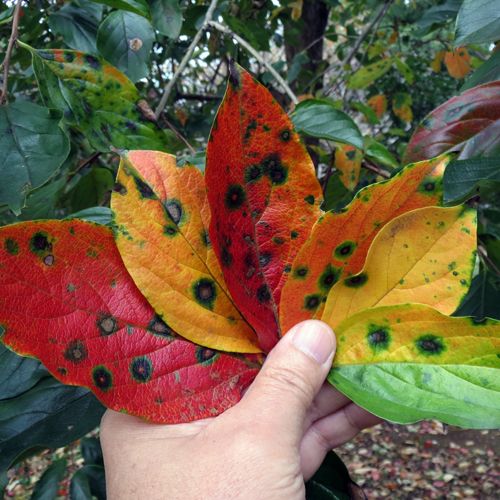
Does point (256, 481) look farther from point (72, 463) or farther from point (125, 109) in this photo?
point (72, 463)

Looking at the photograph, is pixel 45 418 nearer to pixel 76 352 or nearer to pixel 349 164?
pixel 76 352

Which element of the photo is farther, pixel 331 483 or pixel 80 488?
pixel 80 488

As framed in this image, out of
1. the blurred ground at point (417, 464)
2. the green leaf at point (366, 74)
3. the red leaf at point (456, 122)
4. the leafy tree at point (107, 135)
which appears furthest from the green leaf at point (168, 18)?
the blurred ground at point (417, 464)

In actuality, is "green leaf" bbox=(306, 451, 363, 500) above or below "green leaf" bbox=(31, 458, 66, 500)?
above

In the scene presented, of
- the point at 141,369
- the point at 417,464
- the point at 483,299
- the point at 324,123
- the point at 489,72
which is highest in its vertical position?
A: the point at 489,72

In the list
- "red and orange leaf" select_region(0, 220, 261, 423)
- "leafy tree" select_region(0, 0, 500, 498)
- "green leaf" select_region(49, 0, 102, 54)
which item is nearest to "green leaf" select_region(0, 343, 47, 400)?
"leafy tree" select_region(0, 0, 500, 498)

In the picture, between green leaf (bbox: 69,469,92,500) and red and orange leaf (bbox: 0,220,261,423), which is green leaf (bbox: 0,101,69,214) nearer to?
red and orange leaf (bbox: 0,220,261,423)

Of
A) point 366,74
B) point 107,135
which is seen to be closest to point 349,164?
point 107,135
